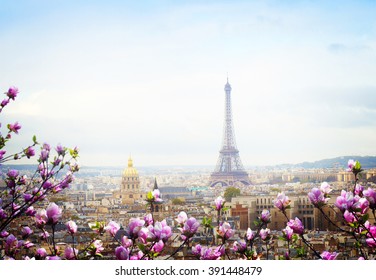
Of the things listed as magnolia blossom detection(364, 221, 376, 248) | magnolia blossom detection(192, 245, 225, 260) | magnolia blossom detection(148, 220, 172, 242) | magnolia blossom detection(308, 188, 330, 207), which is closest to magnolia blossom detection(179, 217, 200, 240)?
magnolia blossom detection(148, 220, 172, 242)

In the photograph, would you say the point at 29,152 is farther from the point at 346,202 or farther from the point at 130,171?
the point at 130,171

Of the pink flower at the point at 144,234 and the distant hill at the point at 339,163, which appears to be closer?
the pink flower at the point at 144,234

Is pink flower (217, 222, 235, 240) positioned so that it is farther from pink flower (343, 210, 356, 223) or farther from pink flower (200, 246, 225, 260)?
pink flower (343, 210, 356, 223)

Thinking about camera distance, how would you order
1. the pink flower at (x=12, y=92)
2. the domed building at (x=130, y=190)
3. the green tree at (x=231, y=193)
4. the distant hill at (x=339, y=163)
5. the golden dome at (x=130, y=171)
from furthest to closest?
the green tree at (x=231, y=193) < the domed building at (x=130, y=190) < the golden dome at (x=130, y=171) < the distant hill at (x=339, y=163) < the pink flower at (x=12, y=92)

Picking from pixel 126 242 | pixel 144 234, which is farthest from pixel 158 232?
pixel 126 242

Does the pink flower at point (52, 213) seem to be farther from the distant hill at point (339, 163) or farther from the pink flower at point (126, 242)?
the distant hill at point (339, 163)

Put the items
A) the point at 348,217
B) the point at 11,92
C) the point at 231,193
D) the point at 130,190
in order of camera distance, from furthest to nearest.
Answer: the point at 231,193 < the point at 130,190 < the point at 11,92 < the point at 348,217

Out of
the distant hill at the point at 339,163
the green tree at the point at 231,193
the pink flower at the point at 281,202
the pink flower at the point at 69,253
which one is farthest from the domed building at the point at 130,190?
the green tree at the point at 231,193

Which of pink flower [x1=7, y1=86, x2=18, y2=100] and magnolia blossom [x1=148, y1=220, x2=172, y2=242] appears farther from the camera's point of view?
pink flower [x1=7, y1=86, x2=18, y2=100]

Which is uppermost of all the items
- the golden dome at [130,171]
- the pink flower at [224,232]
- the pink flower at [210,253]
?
the golden dome at [130,171]
